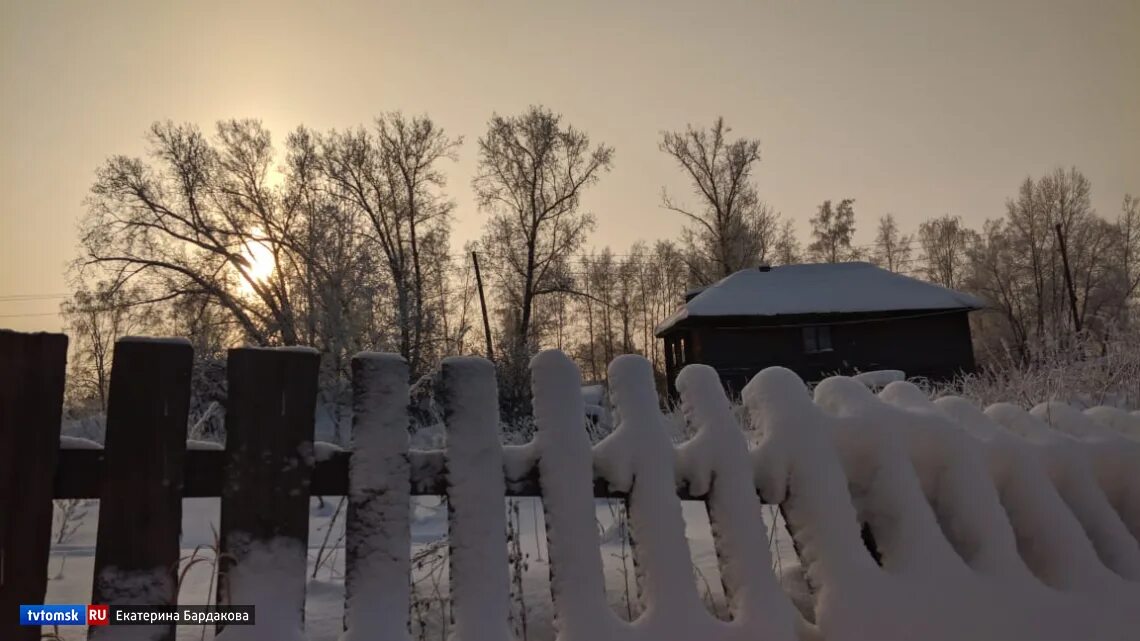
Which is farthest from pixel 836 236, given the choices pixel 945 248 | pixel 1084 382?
pixel 1084 382

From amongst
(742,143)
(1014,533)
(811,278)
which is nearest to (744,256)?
(742,143)

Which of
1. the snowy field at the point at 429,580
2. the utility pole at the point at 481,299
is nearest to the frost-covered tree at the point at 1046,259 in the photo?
the utility pole at the point at 481,299

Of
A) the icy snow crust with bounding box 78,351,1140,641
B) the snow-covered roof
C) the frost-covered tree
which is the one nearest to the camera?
the icy snow crust with bounding box 78,351,1140,641

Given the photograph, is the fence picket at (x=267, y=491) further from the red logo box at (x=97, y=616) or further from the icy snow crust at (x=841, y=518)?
the icy snow crust at (x=841, y=518)

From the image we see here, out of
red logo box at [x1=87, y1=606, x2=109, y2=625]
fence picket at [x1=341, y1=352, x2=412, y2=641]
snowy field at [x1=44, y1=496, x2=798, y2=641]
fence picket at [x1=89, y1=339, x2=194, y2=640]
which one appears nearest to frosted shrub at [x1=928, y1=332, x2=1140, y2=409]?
snowy field at [x1=44, y1=496, x2=798, y2=641]

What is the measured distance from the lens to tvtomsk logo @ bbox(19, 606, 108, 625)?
4.69 ft

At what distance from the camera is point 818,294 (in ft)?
68.7

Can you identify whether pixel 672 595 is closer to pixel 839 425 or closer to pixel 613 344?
pixel 839 425

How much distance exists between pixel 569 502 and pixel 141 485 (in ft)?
3.51

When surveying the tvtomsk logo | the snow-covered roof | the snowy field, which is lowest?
the snowy field

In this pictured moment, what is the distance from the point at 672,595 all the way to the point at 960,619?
0.81 meters

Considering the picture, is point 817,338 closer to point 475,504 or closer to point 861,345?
point 861,345

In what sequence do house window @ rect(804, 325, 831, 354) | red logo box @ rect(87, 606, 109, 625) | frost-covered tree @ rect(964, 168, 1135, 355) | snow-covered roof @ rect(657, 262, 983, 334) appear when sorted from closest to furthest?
1. red logo box @ rect(87, 606, 109, 625)
2. snow-covered roof @ rect(657, 262, 983, 334)
3. house window @ rect(804, 325, 831, 354)
4. frost-covered tree @ rect(964, 168, 1135, 355)

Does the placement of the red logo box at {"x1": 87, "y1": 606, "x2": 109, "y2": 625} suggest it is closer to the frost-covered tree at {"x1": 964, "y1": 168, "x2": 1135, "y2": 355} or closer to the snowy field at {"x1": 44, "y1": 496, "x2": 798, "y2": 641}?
the snowy field at {"x1": 44, "y1": 496, "x2": 798, "y2": 641}
